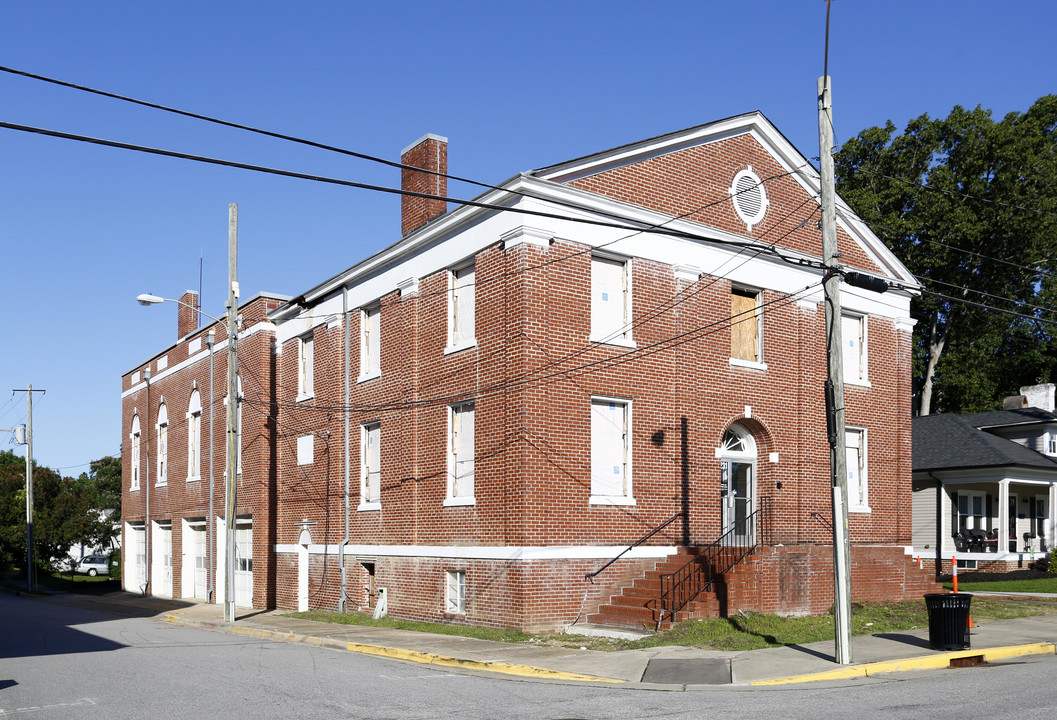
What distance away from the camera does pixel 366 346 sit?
25.6m

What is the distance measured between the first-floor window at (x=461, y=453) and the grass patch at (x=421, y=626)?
101 inches

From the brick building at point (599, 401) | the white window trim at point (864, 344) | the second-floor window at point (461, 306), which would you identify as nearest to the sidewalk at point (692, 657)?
the brick building at point (599, 401)

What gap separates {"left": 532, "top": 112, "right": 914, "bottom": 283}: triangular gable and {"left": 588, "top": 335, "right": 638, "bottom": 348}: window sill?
294 cm

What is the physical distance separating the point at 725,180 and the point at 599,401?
21.2 feet

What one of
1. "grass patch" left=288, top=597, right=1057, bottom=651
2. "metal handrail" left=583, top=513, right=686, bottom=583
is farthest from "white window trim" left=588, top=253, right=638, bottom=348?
"grass patch" left=288, top=597, right=1057, bottom=651

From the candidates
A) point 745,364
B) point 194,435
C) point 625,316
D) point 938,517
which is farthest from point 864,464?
point 194,435

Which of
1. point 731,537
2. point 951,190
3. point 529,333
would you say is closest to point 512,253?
point 529,333

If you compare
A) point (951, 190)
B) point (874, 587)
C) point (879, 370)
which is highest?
point (951, 190)

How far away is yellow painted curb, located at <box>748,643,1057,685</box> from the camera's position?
13547 mm

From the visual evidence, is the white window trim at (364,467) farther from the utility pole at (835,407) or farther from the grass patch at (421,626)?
the utility pole at (835,407)

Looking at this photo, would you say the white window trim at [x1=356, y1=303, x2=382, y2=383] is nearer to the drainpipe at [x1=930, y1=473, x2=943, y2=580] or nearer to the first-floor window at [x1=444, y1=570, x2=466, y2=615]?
the first-floor window at [x1=444, y1=570, x2=466, y2=615]

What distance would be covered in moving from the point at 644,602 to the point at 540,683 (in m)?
6.27

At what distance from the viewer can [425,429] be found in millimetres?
22656

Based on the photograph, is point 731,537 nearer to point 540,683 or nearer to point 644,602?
point 644,602
